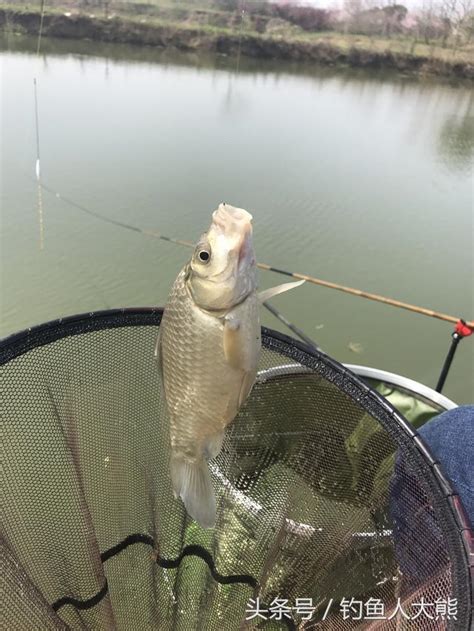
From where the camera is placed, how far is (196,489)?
880mm

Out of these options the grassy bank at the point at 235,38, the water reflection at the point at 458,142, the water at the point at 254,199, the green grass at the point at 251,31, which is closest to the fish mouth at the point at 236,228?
the water at the point at 254,199

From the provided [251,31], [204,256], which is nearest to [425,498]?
[204,256]

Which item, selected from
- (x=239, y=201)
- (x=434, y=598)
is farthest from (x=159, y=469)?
(x=239, y=201)

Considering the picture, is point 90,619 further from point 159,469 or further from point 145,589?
point 159,469

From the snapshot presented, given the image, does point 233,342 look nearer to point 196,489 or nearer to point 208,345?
point 208,345

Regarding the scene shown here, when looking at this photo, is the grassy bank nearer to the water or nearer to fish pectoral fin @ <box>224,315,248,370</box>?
the water

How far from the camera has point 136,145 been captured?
6539 millimetres

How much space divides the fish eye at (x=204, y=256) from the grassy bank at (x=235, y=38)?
1715 centimetres

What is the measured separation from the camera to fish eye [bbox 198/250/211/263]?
2.41 ft

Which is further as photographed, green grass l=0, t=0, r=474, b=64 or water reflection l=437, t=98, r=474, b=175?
green grass l=0, t=0, r=474, b=64

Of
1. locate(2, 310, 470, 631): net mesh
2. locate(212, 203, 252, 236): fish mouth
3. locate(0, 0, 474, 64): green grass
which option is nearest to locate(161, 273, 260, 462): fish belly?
locate(212, 203, 252, 236): fish mouth

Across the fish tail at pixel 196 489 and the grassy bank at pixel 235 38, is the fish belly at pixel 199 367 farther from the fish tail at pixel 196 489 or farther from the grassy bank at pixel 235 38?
the grassy bank at pixel 235 38

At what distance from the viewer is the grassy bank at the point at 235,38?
16.1 m

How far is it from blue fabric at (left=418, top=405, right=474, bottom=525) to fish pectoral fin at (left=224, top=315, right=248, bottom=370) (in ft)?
1.45
